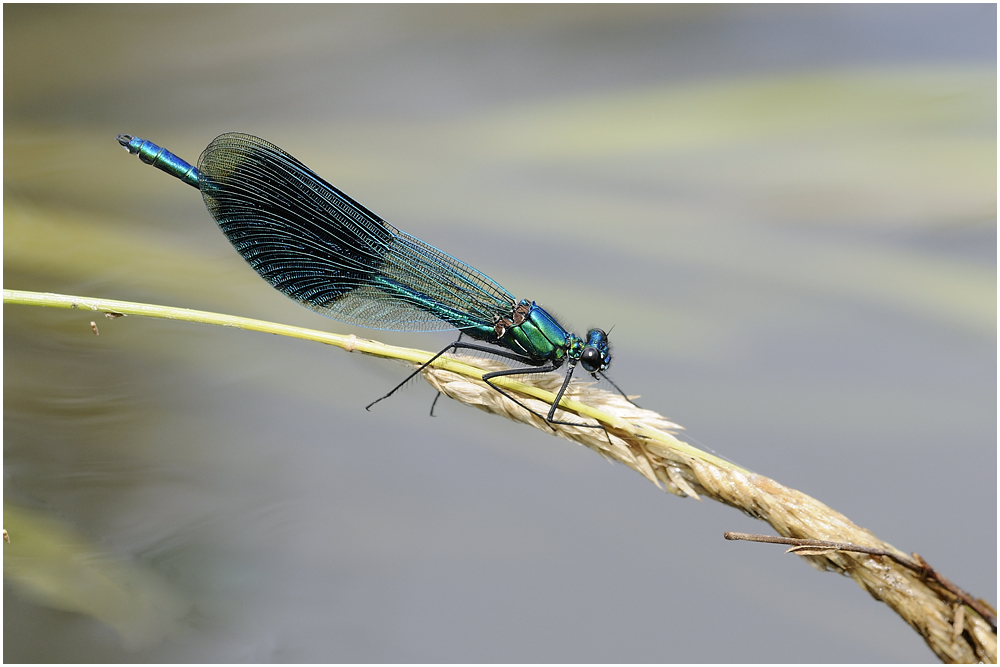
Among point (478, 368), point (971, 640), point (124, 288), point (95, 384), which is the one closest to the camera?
point (971, 640)

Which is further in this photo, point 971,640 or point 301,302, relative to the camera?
point 301,302

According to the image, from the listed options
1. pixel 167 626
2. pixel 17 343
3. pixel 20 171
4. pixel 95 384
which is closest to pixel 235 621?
pixel 167 626

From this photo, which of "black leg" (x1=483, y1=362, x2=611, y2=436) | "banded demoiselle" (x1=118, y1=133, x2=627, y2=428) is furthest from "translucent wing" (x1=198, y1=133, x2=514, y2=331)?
"black leg" (x1=483, y1=362, x2=611, y2=436)

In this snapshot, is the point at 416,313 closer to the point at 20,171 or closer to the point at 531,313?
the point at 531,313

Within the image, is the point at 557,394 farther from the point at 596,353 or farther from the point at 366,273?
the point at 366,273

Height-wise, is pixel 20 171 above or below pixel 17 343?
above
